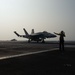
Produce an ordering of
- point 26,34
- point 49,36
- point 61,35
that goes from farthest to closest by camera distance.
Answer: point 26,34 < point 49,36 < point 61,35

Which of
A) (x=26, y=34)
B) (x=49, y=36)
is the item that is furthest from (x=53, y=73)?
(x=26, y=34)

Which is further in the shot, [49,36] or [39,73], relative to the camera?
[49,36]

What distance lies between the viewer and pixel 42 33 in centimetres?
8731

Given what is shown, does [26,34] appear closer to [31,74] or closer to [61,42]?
[61,42]

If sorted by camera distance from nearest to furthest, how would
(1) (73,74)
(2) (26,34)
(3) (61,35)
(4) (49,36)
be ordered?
(1) (73,74)
(3) (61,35)
(4) (49,36)
(2) (26,34)

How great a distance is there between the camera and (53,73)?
7090 millimetres

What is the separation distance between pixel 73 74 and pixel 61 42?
14812mm

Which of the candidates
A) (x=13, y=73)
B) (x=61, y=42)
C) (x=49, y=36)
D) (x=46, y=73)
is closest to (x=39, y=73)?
(x=46, y=73)

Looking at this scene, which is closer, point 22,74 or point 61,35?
point 22,74

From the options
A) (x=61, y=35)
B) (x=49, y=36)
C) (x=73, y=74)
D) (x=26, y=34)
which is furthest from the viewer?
(x=26, y=34)

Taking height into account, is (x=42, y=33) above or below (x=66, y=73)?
above

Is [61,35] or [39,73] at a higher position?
[61,35]

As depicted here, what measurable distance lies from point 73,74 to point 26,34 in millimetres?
94873

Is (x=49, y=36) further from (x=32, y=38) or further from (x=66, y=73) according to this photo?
(x=66, y=73)
